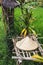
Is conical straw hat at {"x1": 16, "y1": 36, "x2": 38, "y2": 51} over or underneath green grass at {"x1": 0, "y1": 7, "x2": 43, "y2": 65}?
over

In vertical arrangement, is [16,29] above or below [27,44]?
below

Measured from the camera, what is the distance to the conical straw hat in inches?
210

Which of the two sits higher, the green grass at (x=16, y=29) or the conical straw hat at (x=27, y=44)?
the conical straw hat at (x=27, y=44)

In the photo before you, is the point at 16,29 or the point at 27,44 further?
Result: the point at 16,29

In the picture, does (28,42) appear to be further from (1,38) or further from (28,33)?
(1,38)

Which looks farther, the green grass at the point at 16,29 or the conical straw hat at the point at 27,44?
the green grass at the point at 16,29

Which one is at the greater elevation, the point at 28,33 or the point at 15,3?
the point at 15,3

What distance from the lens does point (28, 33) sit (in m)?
6.04

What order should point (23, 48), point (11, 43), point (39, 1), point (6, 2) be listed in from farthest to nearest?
point (39, 1), point (11, 43), point (6, 2), point (23, 48)

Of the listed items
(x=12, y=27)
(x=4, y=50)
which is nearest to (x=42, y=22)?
(x=12, y=27)

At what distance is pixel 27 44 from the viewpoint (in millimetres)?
5402

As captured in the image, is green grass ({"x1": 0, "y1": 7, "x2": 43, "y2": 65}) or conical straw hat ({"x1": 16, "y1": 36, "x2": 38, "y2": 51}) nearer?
conical straw hat ({"x1": 16, "y1": 36, "x2": 38, "y2": 51})

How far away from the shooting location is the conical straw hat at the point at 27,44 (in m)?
5.34

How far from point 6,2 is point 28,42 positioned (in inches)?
40.5
